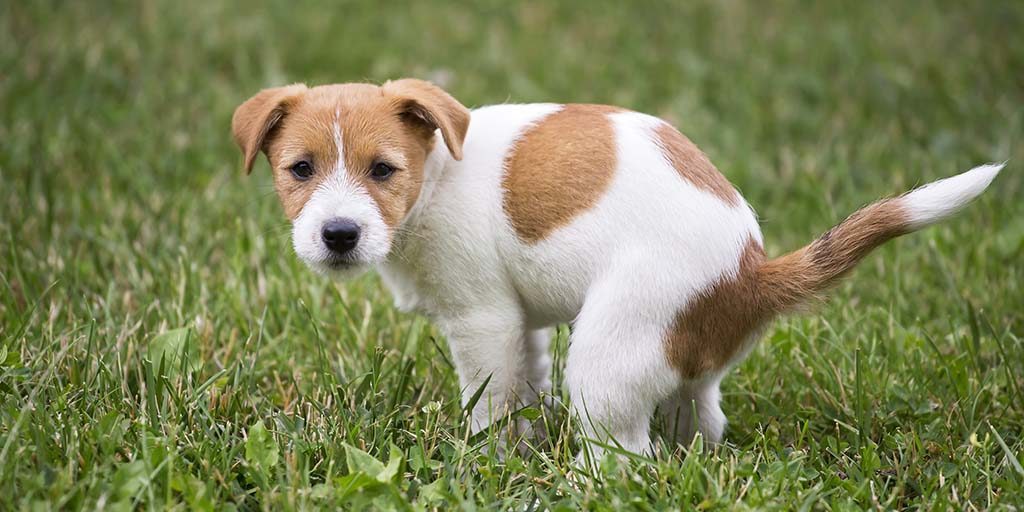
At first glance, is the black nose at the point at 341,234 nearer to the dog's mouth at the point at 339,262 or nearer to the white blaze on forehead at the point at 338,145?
the dog's mouth at the point at 339,262

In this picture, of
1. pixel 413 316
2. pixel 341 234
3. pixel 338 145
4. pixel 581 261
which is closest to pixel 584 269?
pixel 581 261

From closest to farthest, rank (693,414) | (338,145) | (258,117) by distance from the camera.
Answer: (338,145)
(258,117)
(693,414)

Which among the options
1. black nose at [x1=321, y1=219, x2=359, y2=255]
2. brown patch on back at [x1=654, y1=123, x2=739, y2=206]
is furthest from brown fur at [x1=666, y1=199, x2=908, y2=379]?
black nose at [x1=321, y1=219, x2=359, y2=255]

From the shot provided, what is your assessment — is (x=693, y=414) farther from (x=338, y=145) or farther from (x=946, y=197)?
(x=338, y=145)

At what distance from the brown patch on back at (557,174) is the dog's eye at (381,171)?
0.39m

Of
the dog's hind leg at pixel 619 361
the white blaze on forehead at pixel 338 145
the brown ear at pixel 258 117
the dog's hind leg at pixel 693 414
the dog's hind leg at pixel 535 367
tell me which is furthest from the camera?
the dog's hind leg at pixel 535 367

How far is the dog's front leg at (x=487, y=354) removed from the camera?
143 inches

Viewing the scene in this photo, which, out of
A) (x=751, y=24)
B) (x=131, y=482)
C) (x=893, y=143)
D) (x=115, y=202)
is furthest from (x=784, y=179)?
(x=131, y=482)

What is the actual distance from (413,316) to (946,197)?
2.42 metres

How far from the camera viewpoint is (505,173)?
3656mm

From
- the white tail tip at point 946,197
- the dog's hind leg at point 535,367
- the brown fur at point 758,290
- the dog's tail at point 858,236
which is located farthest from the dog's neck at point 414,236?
the white tail tip at point 946,197

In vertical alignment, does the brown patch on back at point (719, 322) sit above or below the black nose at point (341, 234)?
below

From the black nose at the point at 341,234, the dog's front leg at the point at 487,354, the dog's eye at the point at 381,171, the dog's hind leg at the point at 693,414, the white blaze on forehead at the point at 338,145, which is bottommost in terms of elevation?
the dog's hind leg at the point at 693,414

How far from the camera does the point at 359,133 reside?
350 cm
